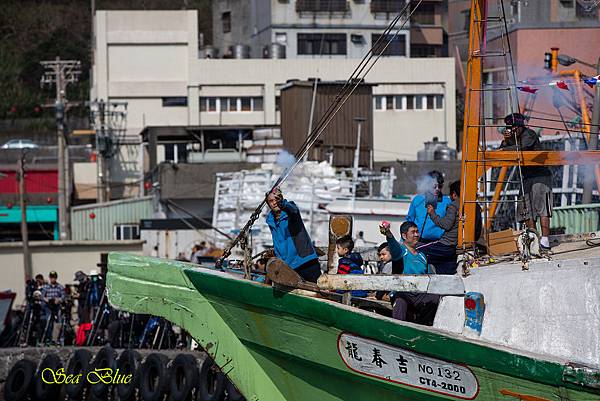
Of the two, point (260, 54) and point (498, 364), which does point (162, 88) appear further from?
point (498, 364)

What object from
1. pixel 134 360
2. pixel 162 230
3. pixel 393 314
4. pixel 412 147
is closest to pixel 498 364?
pixel 393 314

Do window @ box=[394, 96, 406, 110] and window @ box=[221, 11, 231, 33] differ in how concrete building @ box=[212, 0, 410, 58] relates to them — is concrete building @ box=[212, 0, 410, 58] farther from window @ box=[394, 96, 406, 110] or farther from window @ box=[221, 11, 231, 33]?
window @ box=[221, 11, 231, 33]

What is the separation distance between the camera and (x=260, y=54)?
51.3 m

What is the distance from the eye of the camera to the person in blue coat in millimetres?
10468

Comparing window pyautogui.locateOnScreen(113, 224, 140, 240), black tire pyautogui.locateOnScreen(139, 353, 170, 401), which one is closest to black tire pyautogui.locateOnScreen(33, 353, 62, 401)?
black tire pyautogui.locateOnScreen(139, 353, 170, 401)

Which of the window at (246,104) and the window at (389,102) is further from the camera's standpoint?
the window at (389,102)

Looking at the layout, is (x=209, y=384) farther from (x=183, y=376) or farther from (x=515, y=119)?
(x=515, y=119)

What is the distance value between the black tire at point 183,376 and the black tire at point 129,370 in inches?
22.1

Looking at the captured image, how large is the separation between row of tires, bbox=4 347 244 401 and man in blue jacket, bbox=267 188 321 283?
510 cm

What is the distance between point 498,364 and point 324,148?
27835 millimetres

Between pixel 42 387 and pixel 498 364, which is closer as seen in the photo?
pixel 498 364

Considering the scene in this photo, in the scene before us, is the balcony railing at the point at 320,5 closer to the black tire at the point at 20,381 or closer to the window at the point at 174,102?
the window at the point at 174,102

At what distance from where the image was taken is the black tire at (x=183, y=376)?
49.5 feet

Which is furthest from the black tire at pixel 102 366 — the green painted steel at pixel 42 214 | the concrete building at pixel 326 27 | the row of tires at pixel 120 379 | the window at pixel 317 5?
the window at pixel 317 5
